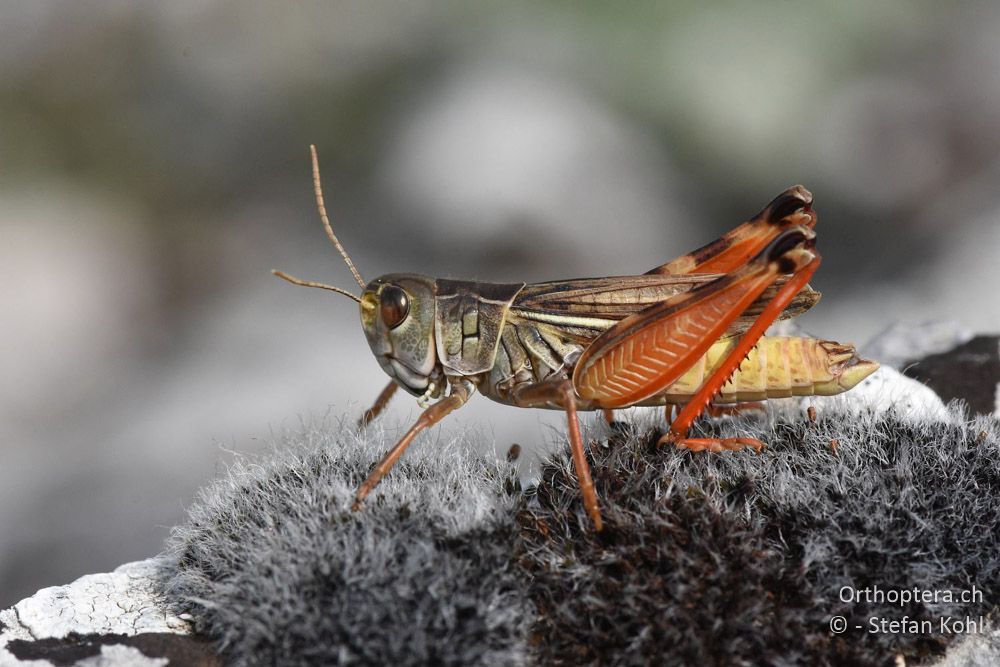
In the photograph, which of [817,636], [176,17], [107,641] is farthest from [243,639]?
[176,17]

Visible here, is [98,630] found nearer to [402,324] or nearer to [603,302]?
[402,324]

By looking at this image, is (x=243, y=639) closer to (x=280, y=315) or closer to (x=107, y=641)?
(x=107, y=641)

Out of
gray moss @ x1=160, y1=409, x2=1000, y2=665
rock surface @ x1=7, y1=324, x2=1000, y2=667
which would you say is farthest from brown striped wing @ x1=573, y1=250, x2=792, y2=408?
rock surface @ x1=7, y1=324, x2=1000, y2=667

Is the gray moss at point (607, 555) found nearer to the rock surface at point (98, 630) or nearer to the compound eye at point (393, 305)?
the rock surface at point (98, 630)

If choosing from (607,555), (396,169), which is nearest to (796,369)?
(607,555)

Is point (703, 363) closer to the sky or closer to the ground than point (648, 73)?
closer to the ground

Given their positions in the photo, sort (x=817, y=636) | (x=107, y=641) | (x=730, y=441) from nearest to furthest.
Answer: (x=817, y=636) < (x=107, y=641) < (x=730, y=441)

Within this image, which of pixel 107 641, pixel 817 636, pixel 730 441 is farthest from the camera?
pixel 730 441
